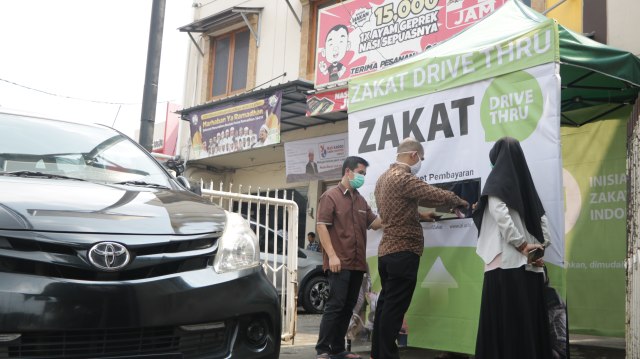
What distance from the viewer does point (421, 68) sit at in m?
5.49

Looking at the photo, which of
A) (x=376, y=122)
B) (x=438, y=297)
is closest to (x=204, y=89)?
(x=376, y=122)

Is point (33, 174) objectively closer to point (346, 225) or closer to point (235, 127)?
point (346, 225)

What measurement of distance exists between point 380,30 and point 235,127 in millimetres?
4247

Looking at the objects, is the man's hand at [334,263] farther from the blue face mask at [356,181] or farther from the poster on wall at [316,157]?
the poster on wall at [316,157]

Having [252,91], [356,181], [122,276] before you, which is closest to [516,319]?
[356,181]

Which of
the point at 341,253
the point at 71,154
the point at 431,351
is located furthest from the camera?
the point at 431,351

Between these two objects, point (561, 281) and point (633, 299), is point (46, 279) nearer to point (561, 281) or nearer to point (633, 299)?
point (561, 281)

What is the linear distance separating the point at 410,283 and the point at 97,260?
286 cm

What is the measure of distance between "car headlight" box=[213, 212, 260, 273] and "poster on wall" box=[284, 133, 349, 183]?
9.97 m

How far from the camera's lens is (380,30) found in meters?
11.6

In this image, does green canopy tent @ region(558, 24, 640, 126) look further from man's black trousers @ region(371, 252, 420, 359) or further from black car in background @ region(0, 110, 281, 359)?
black car in background @ region(0, 110, 281, 359)

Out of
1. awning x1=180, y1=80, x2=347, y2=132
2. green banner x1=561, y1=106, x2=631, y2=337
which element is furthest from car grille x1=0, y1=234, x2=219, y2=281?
awning x1=180, y1=80, x2=347, y2=132

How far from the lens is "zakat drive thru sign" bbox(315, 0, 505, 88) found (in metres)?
10.6

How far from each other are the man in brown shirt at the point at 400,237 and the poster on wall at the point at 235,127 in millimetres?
7851
